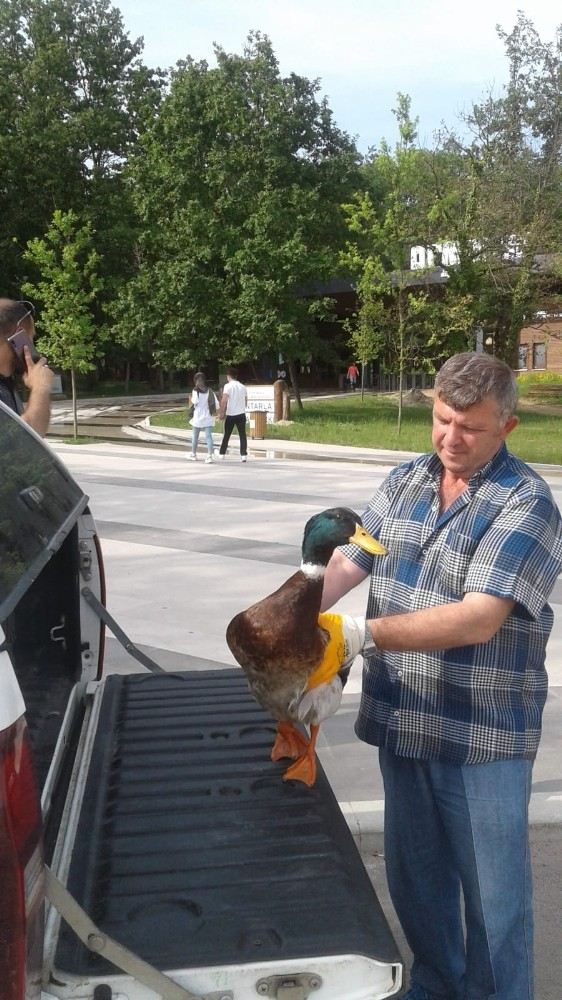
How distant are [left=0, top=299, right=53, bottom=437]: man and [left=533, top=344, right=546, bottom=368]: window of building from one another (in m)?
48.8

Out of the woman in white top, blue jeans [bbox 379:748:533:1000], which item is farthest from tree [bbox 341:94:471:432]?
blue jeans [bbox 379:748:533:1000]

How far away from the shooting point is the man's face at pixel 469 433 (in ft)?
7.72

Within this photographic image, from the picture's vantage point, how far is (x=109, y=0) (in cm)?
4484

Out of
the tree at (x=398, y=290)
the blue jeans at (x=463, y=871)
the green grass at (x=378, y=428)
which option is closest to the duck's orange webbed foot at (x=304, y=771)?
the blue jeans at (x=463, y=871)

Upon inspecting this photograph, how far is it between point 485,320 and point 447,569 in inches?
1174

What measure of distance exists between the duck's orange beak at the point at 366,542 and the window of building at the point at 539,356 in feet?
167

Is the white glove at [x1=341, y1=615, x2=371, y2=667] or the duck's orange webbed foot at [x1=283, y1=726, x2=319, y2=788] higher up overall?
the white glove at [x1=341, y1=615, x2=371, y2=667]

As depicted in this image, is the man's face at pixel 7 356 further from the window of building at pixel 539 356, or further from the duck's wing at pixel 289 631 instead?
the window of building at pixel 539 356

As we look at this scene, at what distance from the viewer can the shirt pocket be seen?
2.39 m

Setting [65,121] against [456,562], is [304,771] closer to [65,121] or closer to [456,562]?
[456,562]

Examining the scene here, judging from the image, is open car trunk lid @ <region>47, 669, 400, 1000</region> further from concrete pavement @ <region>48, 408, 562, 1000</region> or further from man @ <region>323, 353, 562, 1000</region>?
concrete pavement @ <region>48, 408, 562, 1000</region>

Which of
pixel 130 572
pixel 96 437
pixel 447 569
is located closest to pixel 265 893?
pixel 447 569

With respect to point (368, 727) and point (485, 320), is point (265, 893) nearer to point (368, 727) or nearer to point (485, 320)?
point (368, 727)

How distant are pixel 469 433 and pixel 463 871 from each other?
3.62 feet
